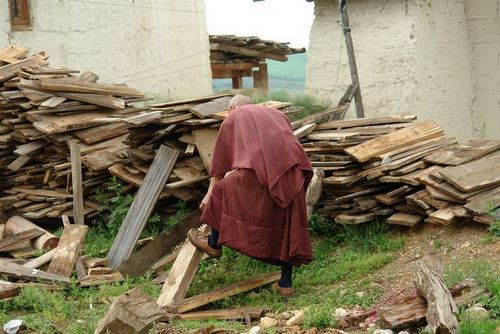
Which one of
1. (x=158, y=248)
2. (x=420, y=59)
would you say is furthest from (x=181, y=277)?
(x=420, y=59)

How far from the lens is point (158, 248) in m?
9.11

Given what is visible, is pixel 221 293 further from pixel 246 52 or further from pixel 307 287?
pixel 246 52

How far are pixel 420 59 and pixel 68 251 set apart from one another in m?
6.26

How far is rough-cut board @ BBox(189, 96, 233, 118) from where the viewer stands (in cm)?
910

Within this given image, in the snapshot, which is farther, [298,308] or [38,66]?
[38,66]

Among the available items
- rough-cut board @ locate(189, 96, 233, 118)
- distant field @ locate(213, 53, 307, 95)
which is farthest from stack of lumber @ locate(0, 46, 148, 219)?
distant field @ locate(213, 53, 307, 95)

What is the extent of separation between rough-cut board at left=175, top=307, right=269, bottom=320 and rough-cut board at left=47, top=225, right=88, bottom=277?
6.67 ft

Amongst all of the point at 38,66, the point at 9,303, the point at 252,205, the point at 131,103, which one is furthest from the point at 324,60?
the point at 9,303

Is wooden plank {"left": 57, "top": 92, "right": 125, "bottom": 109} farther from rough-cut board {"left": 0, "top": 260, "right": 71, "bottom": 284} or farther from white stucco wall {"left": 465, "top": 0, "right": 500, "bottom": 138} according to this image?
white stucco wall {"left": 465, "top": 0, "right": 500, "bottom": 138}

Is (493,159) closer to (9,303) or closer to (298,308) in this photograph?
(298,308)

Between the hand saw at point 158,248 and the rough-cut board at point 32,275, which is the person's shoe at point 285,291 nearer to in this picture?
the hand saw at point 158,248

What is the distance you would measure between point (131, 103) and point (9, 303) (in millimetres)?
4698

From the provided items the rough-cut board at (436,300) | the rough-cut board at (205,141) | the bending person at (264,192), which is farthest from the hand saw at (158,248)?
the rough-cut board at (436,300)

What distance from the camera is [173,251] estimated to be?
9.09 meters
